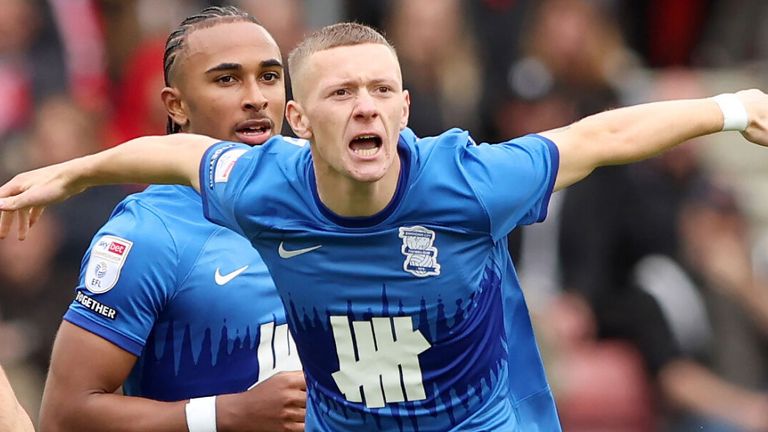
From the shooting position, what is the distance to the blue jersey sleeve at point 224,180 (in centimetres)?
534

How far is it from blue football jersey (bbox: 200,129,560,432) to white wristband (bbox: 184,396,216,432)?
0.53m

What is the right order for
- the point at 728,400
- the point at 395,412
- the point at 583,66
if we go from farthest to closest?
the point at 583,66 → the point at 728,400 → the point at 395,412

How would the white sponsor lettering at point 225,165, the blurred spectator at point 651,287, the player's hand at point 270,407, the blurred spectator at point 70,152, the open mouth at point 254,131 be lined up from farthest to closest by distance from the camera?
the blurred spectator at point 651,287 → the blurred spectator at point 70,152 → the open mouth at point 254,131 → the player's hand at point 270,407 → the white sponsor lettering at point 225,165

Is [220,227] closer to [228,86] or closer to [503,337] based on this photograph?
[228,86]

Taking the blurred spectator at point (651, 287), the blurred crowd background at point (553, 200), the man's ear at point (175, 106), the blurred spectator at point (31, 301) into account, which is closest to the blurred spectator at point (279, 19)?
the blurred crowd background at point (553, 200)

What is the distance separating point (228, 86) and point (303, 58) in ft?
2.98

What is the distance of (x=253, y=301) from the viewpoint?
596 cm

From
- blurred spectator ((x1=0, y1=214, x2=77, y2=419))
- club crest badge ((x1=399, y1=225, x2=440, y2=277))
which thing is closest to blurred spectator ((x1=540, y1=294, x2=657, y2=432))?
blurred spectator ((x1=0, y1=214, x2=77, y2=419))

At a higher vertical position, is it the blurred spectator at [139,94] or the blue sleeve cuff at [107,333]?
the blurred spectator at [139,94]

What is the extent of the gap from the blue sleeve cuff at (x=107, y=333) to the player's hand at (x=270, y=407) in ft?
1.21

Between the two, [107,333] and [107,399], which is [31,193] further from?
[107,399]

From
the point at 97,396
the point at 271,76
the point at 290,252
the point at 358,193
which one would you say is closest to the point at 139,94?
the point at 271,76

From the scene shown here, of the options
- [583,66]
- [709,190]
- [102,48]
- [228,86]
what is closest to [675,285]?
[709,190]

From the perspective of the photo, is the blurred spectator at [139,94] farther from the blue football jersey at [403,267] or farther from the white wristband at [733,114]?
the white wristband at [733,114]
